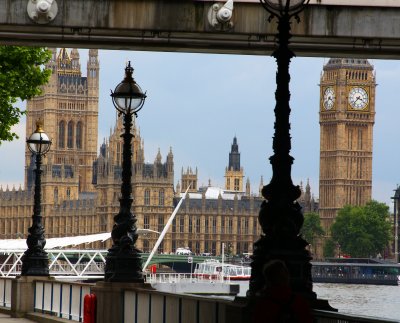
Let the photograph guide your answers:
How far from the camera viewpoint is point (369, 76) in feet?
523

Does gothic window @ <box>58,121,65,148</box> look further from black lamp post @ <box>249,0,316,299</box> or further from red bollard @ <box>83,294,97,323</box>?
black lamp post @ <box>249,0,316,299</box>

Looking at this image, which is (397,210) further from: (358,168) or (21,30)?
(21,30)

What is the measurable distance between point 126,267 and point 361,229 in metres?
139

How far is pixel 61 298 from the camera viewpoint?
1894cm

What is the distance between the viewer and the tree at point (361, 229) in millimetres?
153375

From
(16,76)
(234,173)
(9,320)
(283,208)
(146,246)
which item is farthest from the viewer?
(234,173)

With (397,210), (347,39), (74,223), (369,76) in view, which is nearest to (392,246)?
(397,210)

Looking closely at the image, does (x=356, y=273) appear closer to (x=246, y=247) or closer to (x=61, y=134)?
(x=246, y=247)

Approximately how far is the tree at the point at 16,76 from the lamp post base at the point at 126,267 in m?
9.10

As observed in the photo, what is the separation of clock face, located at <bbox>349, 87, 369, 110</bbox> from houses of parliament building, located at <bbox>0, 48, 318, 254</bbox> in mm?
11080

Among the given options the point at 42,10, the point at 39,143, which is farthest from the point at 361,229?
the point at 42,10

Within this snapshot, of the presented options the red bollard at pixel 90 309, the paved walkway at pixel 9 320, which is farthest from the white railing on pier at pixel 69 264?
the red bollard at pixel 90 309

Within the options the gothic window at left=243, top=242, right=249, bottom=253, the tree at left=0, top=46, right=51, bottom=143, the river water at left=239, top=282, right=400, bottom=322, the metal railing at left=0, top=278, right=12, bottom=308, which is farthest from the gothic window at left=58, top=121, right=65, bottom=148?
the metal railing at left=0, top=278, right=12, bottom=308

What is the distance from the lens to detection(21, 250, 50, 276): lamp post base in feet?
70.3
